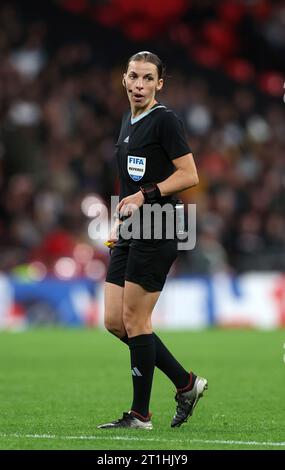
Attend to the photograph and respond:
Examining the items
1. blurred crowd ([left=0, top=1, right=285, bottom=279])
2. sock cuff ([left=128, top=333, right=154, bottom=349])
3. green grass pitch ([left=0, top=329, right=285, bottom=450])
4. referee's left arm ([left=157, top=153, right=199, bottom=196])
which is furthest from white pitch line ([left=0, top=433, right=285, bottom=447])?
blurred crowd ([left=0, top=1, right=285, bottom=279])

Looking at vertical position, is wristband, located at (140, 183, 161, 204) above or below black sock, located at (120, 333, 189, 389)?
above

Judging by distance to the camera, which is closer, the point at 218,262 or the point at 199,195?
the point at 218,262

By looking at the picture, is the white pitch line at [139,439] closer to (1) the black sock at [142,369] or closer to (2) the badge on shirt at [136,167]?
(1) the black sock at [142,369]

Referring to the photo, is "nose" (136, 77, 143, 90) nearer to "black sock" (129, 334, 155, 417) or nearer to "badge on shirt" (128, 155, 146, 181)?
"badge on shirt" (128, 155, 146, 181)

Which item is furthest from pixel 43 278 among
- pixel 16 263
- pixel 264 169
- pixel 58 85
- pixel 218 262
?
pixel 264 169

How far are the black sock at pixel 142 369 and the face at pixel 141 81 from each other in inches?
57.4

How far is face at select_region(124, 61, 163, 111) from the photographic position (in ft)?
21.9

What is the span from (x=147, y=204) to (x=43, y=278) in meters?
10.5

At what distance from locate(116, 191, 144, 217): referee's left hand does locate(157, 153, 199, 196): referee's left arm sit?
0.44ft

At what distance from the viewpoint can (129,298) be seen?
6.64 metres

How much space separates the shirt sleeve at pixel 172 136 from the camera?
661 centimetres

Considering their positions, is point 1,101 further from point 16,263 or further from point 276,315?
point 276,315

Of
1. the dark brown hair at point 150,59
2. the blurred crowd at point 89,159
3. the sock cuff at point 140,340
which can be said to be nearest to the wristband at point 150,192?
the dark brown hair at point 150,59

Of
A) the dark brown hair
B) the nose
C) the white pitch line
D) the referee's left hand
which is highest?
the dark brown hair
